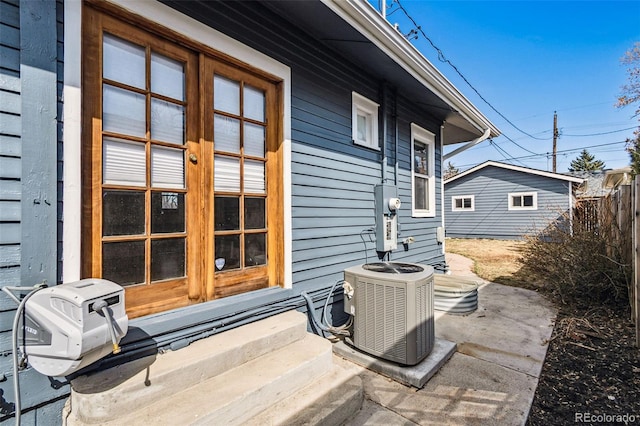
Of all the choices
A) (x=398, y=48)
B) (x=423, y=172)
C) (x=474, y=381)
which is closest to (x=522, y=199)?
(x=423, y=172)

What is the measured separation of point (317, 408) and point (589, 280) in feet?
14.5

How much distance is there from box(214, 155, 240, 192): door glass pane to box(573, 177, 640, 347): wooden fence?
3.85 meters

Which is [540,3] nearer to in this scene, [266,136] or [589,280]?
[589,280]

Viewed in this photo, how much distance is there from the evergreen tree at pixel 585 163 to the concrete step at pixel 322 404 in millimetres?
44375

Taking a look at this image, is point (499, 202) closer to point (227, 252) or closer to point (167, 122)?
point (227, 252)

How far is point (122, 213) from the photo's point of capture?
1728 millimetres

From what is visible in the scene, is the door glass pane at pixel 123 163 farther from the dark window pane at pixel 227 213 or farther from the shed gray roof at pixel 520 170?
the shed gray roof at pixel 520 170

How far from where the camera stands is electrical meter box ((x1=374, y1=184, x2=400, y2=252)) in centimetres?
359

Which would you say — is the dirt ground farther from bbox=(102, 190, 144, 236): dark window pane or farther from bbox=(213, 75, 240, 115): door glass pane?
bbox=(213, 75, 240, 115): door glass pane

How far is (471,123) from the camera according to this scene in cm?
520

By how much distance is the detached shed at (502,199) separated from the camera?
12.1 m

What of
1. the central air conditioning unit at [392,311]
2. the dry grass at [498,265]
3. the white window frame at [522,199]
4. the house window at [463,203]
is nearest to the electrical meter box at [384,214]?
the central air conditioning unit at [392,311]

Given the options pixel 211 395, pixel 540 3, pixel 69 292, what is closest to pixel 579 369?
pixel 211 395

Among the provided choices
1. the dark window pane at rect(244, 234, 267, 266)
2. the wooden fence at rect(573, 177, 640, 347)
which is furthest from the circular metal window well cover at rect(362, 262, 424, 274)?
the wooden fence at rect(573, 177, 640, 347)
